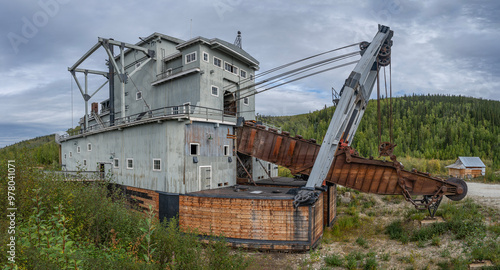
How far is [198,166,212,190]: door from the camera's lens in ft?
56.6

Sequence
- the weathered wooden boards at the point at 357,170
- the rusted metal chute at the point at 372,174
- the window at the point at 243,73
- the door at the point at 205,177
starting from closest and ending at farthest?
the rusted metal chute at the point at 372,174, the weathered wooden boards at the point at 357,170, the door at the point at 205,177, the window at the point at 243,73

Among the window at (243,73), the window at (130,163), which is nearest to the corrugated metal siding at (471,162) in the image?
the window at (243,73)

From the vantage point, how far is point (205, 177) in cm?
1752

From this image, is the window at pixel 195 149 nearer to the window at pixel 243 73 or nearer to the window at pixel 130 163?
the window at pixel 130 163

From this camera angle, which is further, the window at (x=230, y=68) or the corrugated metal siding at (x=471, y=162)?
the corrugated metal siding at (x=471, y=162)

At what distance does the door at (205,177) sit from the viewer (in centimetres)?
1726

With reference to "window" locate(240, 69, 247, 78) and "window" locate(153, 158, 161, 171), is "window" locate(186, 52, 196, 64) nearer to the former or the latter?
"window" locate(240, 69, 247, 78)

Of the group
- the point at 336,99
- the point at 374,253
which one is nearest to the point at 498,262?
the point at 374,253

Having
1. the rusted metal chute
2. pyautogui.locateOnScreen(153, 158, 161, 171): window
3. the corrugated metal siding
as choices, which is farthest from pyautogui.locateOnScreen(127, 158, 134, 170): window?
the corrugated metal siding

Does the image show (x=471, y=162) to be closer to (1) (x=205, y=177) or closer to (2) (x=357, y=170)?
(2) (x=357, y=170)

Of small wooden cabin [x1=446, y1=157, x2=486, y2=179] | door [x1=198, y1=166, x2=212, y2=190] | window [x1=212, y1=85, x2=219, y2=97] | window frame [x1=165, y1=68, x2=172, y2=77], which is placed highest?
window frame [x1=165, y1=68, x2=172, y2=77]

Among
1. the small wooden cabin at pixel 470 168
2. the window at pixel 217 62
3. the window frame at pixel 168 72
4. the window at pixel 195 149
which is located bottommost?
the small wooden cabin at pixel 470 168

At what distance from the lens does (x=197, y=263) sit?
7453 millimetres

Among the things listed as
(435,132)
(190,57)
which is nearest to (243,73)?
(190,57)
